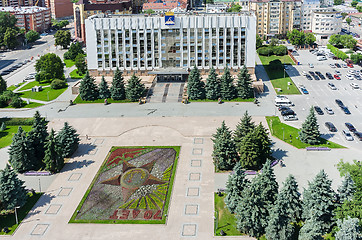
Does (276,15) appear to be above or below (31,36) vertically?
above

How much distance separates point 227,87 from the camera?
10638 centimetres

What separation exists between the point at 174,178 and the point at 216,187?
7.81m

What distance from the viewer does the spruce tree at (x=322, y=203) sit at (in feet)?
182

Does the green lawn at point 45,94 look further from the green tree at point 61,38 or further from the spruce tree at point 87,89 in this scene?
the green tree at point 61,38

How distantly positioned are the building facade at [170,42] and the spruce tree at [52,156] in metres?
49.0

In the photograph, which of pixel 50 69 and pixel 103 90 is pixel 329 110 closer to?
pixel 103 90

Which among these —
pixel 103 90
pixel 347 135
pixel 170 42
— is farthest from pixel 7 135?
pixel 347 135

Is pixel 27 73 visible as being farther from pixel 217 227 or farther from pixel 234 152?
pixel 217 227

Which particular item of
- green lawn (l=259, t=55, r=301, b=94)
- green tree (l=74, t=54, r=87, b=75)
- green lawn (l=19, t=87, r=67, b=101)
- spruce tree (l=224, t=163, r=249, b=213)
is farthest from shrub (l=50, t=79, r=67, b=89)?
spruce tree (l=224, t=163, r=249, b=213)

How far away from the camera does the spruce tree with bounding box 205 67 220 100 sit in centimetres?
10694

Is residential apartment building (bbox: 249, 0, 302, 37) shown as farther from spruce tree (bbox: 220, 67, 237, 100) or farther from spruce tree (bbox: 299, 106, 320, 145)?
spruce tree (bbox: 299, 106, 320, 145)

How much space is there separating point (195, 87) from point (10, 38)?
106m

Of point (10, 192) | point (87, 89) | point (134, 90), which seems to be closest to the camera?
point (10, 192)

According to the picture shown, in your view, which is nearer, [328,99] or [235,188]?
[235,188]
